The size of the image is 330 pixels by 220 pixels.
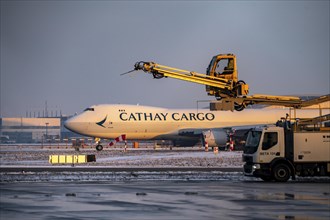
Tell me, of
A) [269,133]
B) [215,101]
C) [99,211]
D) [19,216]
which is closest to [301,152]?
[269,133]

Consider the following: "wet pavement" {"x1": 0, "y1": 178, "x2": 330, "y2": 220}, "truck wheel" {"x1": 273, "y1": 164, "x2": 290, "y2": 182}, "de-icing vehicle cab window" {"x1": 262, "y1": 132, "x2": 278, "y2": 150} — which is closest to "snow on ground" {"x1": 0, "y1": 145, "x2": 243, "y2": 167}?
"de-icing vehicle cab window" {"x1": 262, "y1": 132, "x2": 278, "y2": 150}

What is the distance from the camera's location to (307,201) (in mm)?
22641

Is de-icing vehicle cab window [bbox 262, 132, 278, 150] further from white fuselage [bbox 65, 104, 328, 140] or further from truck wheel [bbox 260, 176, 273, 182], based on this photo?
white fuselage [bbox 65, 104, 328, 140]

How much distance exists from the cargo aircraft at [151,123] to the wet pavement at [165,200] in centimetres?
4563

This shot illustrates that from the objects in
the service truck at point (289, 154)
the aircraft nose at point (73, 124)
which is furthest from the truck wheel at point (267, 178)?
the aircraft nose at point (73, 124)

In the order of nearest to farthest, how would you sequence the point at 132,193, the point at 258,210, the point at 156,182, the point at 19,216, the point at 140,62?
the point at 19,216 → the point at 258,210 → the point at 132,193 → the point at 156,182 → the point at 140,62

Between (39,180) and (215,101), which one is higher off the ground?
(215,101)

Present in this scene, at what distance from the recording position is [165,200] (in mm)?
23016

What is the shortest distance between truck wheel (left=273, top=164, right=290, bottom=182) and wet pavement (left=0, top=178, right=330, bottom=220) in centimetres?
101

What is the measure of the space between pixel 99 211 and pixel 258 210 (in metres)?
4.25

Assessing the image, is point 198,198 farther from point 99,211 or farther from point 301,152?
point 301,152

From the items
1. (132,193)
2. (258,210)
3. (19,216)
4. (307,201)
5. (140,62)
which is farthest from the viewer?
(140,62)

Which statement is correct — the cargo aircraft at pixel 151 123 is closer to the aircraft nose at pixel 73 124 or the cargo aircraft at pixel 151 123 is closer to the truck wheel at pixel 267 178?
the aircraft nose at pixel 73 124

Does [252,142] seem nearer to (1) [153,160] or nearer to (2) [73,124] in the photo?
(1) [153,160]
